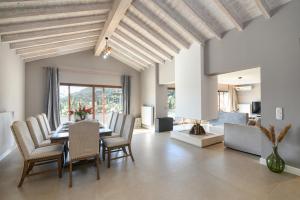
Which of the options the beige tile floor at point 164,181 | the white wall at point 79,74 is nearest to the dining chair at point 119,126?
the beige tile floor at point 164,181

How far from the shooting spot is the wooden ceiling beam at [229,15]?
10.1ft

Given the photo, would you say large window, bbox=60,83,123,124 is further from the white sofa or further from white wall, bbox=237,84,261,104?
white wall, bbox=237,84,261,104

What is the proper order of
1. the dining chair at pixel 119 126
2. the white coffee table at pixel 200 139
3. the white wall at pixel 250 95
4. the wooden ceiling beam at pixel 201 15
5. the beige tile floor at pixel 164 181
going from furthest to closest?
the white wall at pixel 250 95
the white coffee table at pixel 200 139
the dining chair at pixel 119 126
the wooden ceiling beam at pixel 201 15
the beige tile floor at pixel 164 181

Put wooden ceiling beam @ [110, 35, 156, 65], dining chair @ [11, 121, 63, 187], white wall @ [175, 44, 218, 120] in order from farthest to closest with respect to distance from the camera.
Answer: wooden ceiling beam @ [110, 35, 156, 65] → white wall @ [175, 44, 218, 120] → dining chair @ [11, 121, 63, 187]

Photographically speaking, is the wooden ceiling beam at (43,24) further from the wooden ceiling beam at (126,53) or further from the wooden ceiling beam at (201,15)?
the wooden ceiling beam at (201,15)

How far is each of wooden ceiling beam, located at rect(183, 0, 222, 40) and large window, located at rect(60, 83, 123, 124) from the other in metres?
4.66

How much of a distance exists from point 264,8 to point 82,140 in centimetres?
399

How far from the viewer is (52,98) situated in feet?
19.1

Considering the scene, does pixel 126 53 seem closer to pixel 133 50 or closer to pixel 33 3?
pixel 133 50

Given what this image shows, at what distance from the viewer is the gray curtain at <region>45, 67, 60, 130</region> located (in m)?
5.77

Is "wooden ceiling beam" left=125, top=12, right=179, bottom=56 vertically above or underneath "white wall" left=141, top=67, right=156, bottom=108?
above

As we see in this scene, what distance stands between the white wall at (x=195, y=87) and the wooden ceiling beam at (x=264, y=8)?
5.57ft

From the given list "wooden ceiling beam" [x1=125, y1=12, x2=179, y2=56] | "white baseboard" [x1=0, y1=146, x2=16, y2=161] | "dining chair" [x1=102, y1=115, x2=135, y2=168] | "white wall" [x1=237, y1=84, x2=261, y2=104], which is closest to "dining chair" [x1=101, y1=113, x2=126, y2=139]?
"dining chair" [x1=102, y1=115, x2=135, y2=168]

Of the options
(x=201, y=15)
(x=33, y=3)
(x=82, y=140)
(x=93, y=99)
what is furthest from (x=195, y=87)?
(x=93, y=99)
